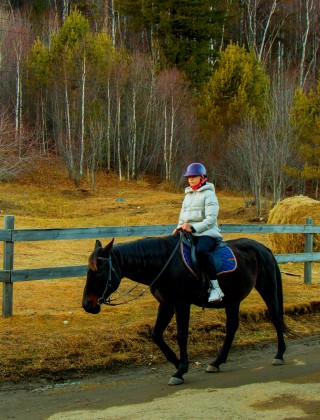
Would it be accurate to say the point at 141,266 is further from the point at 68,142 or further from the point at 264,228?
the point at 68,142

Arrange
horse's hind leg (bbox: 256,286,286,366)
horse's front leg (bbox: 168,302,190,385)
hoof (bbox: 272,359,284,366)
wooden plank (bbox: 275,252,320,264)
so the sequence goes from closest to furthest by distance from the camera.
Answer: horse's front leg (bbox: 168,302,190,385), hoof (bbox: 272,359,284,366), horse's hind leg (bbox: 256,286,286,366), wooden plank (bbox: 275,252,320,264)

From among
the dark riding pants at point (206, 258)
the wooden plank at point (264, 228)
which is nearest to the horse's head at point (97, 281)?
the dark riding pants at point (206, 258)

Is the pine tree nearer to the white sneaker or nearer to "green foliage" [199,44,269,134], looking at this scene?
"green foliage" [199,44,269,134]

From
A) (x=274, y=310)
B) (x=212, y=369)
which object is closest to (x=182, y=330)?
(x=212, y=369)

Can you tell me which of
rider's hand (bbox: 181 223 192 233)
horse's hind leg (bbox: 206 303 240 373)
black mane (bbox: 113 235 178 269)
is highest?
rider's hand (bbox: 181 223 192 233)

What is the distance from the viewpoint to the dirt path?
4902 mm

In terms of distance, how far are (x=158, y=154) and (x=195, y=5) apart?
12.0m

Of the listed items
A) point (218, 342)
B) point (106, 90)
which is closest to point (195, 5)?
point (106, 90)

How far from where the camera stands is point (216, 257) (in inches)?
243

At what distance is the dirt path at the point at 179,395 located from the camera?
4902 mm

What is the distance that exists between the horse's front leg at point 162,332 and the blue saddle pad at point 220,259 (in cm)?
50

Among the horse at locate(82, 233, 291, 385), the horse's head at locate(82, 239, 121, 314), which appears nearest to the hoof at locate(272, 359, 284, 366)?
the horse at locate(82, 233, 291, 385)

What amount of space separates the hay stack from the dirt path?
7.46m

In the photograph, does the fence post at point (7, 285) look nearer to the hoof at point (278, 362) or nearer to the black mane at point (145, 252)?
the black mane at point (145, 252)
